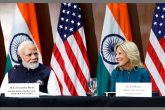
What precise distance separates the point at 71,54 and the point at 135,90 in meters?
2.86

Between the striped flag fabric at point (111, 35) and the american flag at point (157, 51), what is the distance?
0.32 meters

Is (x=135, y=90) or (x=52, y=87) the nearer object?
(x=135, y=90)

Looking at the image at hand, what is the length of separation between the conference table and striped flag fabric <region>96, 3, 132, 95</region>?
9.24 feet

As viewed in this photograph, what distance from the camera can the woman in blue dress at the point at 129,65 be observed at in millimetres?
3664

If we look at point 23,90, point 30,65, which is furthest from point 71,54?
point 23,90

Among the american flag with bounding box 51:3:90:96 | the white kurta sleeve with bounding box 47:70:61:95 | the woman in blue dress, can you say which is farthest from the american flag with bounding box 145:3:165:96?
the white kurta sleeve with bounding box 47:70:61:95

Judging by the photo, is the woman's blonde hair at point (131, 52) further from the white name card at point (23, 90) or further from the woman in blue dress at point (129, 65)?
the white name card at point (23, 90)

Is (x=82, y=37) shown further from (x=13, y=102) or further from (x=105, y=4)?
(x=13, y=102)

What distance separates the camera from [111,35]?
18.5 ft

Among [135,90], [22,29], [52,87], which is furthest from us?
[22,29]

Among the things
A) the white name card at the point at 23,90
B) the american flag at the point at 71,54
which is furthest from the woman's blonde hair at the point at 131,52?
the american flag at the point at 71,54

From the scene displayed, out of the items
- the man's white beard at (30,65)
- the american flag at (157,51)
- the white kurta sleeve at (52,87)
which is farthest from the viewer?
the american flag at (157,51)

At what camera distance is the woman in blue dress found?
3.66m

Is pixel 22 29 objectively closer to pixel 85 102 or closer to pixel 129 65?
pixel 129 65
